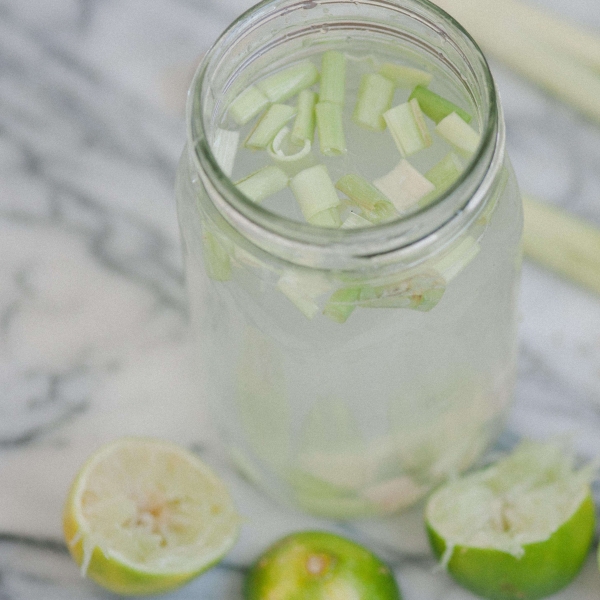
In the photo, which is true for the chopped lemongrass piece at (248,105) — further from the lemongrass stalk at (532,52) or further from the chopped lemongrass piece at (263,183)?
the lemongrass stalk at (532,52)

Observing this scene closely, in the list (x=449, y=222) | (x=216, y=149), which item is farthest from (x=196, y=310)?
(x=449, y=222)

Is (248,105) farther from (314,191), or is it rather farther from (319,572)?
(319,572)

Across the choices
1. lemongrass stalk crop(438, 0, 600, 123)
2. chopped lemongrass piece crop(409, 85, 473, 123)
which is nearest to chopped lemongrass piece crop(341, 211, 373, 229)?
chopped lemongrass piece crop(409, 85, 473, 123)

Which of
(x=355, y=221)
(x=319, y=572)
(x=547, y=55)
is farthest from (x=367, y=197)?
(x=547, y=55)

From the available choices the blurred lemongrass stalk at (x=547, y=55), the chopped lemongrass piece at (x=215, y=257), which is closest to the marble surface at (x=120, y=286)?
the blurred lemongrass stalk at (x=547, y=55)

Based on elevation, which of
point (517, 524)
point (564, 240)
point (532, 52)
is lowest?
point (517, 524)
